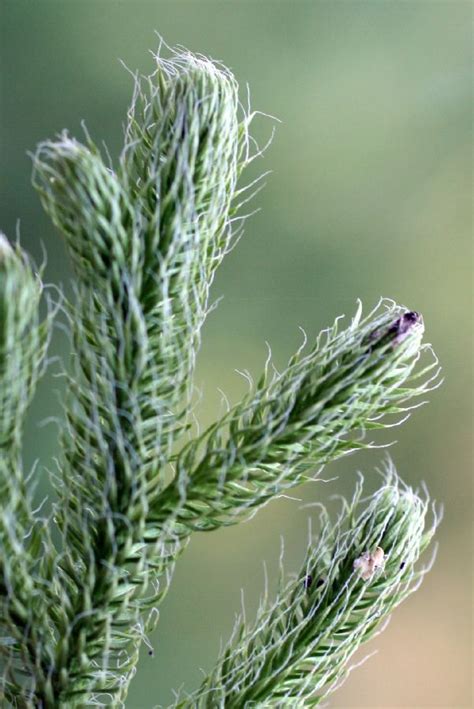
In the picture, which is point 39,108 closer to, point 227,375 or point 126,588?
point 227,375

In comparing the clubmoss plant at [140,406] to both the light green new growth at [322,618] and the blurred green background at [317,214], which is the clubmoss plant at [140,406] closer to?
the light green new growth at [322,618]

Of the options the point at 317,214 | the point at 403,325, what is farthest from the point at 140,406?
the point at 317,214

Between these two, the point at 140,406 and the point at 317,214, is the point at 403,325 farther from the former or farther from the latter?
the point at 317,214

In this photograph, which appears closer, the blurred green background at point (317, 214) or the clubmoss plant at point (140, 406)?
the clubmoss plant at point (140, 406)

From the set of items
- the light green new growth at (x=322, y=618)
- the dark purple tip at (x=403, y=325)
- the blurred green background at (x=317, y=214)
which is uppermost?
the blurred green background at (x=317, y=214)

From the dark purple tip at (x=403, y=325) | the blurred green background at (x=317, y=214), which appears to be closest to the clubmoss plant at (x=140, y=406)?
the dark purple tip at (x=403, y=325)

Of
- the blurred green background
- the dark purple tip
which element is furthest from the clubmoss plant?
the blurred green background
